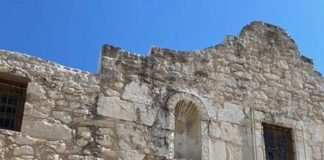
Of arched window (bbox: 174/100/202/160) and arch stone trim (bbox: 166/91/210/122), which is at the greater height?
arch stone trim (bbox: 166/91/210/122)

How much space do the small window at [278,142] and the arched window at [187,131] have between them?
→ 4.27ft

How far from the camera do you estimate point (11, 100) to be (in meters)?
7.50

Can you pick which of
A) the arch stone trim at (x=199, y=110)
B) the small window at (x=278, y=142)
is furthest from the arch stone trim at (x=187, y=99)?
the small window at (x=278, y=142)

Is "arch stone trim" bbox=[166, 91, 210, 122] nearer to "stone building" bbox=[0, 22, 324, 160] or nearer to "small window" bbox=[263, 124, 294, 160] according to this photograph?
"stone building" bbox=[0, 22, 324, 160]

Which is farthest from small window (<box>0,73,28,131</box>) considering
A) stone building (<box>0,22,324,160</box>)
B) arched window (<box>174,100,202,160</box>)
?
arched window (<box>174,100,202,160</box>)

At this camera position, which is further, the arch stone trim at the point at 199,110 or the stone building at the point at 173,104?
the arch stone trim at the point at 199,110

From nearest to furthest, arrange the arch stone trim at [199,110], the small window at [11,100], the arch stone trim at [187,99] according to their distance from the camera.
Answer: the small window at [11,100] < the arch stone trim at [199,110] < the arch stone trim at [187,99]

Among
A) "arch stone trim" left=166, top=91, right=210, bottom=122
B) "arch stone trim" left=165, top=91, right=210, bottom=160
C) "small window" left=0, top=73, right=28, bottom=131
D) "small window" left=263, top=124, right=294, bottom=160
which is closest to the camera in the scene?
"small window" left=0, top=73, right=28, bottom=131

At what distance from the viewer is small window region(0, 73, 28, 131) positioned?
7.29m

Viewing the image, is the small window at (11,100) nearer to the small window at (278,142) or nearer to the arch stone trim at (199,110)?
the arch stone trim at (199,110)

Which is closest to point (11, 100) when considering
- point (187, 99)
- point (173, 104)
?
point (173, 104)

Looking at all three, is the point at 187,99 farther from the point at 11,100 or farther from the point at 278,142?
the point at 11,100

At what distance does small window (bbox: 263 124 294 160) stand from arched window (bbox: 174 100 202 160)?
1.30 m

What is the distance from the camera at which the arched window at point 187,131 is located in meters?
8.30
